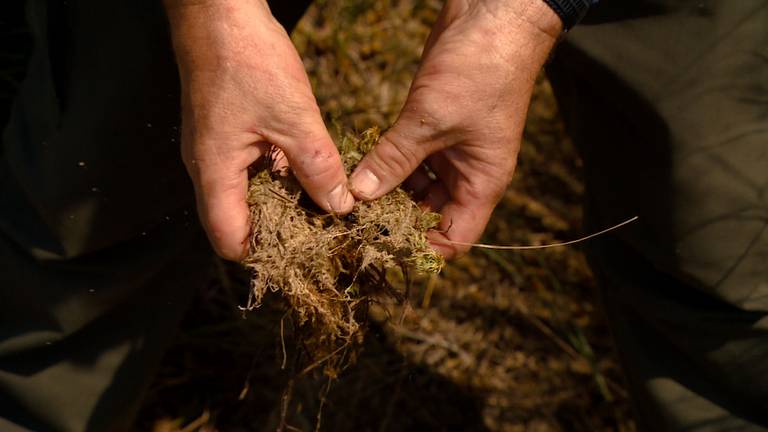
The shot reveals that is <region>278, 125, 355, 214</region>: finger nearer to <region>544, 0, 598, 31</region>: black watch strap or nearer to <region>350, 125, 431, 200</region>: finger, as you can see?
<region>350, 125, 431, 200</region>: finger

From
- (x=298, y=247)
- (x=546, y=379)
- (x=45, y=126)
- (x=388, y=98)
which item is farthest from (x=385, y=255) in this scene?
(x=388, y=98)

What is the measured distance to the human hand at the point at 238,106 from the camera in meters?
1.08

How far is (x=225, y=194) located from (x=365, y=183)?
0.24 metres

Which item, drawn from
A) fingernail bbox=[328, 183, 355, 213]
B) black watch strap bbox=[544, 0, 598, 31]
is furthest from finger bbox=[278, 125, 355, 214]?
black watch strap bbox=[544, 0, 598, 31]

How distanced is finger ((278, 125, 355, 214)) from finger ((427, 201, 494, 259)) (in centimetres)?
21

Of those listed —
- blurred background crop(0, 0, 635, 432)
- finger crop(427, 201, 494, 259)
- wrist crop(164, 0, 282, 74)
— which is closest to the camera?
wrist crop(164, 0, 282, 74)

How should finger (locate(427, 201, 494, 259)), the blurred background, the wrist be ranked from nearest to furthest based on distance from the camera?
the wrist, finger (locate(427, 201, 494, 259)), the blurred background

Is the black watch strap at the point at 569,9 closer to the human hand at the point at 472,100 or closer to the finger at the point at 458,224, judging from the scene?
the human hand at the point at 472,100

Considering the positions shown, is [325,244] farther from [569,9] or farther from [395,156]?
[569,9]

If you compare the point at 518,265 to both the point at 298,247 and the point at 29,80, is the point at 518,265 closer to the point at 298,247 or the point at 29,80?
the point at 298,247

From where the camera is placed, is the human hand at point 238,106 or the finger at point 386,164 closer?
the human hand at point 238,106

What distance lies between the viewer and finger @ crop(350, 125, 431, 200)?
3.93ft

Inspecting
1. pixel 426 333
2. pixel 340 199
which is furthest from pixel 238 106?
pixel 426 333

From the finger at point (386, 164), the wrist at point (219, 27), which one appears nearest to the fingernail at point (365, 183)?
the finger at point (386, 164)
